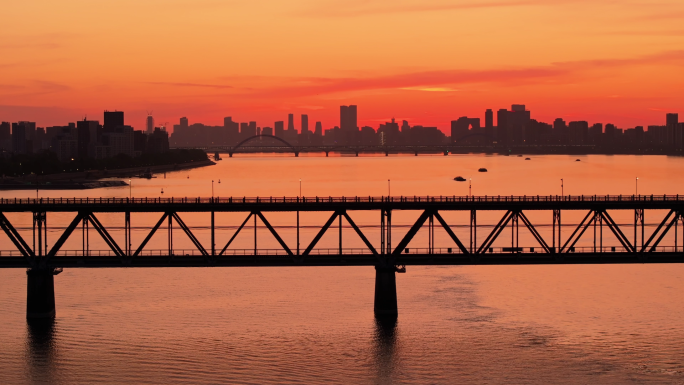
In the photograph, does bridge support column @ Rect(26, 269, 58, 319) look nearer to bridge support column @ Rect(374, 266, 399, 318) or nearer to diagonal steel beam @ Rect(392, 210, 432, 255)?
bridge support column @ Rect(374, 266, 399, 318)

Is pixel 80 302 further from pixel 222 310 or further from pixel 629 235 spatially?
pixel 629 235

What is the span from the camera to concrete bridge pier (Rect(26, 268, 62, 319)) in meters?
72.2

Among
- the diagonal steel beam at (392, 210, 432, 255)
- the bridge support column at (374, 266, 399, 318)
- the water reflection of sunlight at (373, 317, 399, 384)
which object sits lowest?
the water reflection of sunlight at (373, 317, 399, 384)

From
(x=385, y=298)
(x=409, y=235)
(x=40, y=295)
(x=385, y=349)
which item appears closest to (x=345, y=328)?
(x=385, y=298)

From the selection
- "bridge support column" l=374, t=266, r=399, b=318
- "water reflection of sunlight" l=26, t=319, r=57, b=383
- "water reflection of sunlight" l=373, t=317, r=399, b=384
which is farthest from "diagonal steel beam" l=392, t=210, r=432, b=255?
"water reflection of sunlight" l=26, t=319, r=57, b=383

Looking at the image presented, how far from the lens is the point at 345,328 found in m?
72.1

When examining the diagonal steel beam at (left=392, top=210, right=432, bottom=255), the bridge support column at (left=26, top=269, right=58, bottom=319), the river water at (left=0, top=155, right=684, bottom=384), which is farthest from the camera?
the diagonal steel beam at (left=392, top=210, right=432, bottom=255)

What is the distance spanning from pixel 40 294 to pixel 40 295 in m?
0.08

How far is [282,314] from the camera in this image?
7812 centimetres

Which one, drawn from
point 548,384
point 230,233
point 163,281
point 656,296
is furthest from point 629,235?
point 548,384

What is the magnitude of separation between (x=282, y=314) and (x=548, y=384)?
2669cm

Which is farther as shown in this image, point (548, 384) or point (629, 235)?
point (629, 235)

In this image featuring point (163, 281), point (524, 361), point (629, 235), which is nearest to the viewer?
point (524, 361)

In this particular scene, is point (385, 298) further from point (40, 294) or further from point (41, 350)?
point (40, 294)
